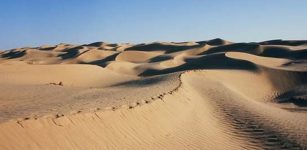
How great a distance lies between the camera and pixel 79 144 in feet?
26.5

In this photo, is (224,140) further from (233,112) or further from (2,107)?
(2,107)

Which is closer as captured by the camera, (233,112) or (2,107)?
(2,107)

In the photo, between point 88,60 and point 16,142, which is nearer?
point 16,142

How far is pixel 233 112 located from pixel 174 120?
9.00 feet

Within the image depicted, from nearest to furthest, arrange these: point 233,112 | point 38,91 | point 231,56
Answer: point 233,112
point 38,91
point 231,56

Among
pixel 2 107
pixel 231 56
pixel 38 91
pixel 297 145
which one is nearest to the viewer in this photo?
pixel 297 145

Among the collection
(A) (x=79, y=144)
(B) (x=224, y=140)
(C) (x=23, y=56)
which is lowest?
(C) (x=23, y=56)

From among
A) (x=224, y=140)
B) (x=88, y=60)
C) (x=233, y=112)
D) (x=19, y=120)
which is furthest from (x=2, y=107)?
(x=88, y=60)

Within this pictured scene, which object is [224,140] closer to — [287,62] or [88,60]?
[287,62]

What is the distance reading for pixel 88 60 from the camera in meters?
43.0

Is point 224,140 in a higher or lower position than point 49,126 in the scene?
lower

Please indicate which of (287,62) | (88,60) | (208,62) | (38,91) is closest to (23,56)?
(88,60)

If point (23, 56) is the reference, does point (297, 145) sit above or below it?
above

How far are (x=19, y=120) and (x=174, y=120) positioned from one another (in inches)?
180
